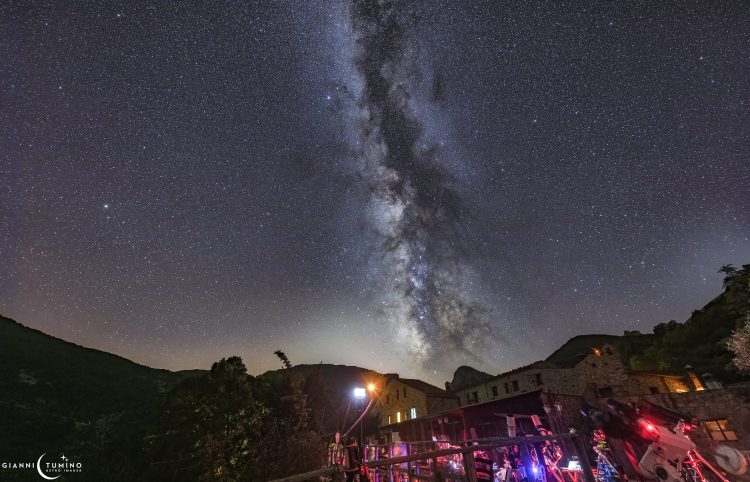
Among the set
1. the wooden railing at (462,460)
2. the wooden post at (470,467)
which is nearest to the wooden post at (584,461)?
the wooden railing at (462,460)

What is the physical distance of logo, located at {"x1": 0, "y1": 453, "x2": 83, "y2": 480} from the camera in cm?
1898

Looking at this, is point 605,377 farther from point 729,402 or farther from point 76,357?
point 76,357

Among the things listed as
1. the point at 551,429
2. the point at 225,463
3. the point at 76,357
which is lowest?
the point at 225,463

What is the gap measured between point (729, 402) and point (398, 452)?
929 inches

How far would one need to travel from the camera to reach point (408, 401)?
142 feet

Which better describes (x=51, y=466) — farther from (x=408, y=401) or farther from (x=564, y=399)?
(x=564, y=399)

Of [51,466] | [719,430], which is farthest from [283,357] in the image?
[719,430]

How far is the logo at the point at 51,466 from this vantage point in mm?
18984

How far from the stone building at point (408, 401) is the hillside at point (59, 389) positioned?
2912 centimetres

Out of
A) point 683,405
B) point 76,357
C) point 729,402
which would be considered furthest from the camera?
point 76,357

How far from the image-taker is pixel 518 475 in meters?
11.6

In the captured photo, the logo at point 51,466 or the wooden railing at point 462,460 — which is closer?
the wooden railing at point 462,460

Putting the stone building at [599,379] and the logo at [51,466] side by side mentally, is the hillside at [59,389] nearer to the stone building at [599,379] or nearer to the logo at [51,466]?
the logo at [51,466]

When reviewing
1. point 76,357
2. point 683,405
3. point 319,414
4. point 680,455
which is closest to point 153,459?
point 680,455
